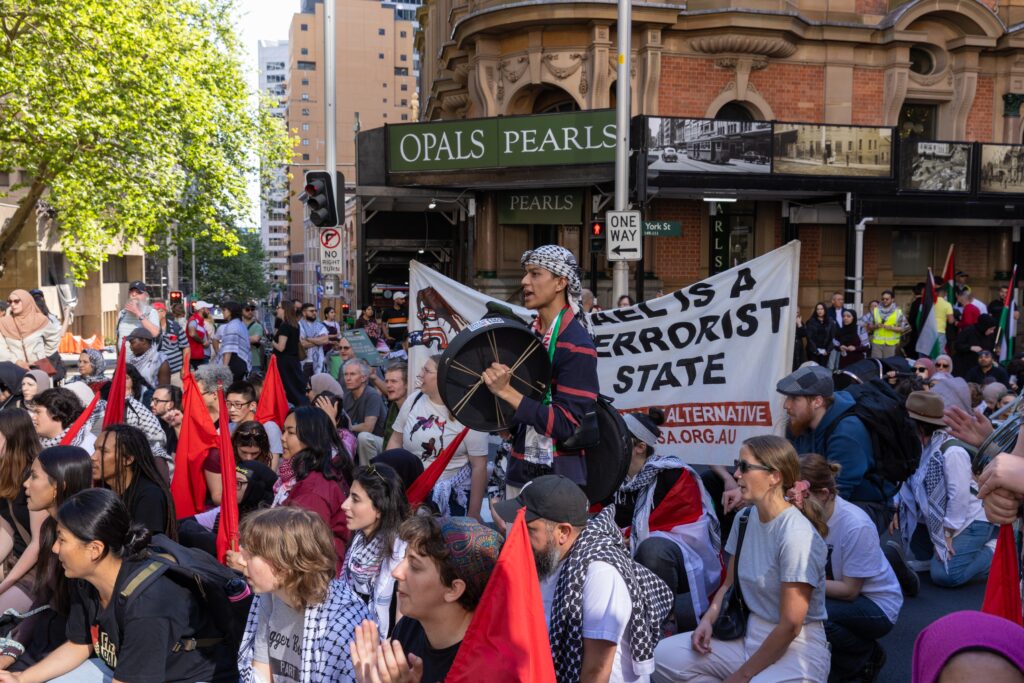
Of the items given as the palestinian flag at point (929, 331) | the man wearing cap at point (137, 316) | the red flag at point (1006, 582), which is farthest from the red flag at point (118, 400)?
the palestinian flag at point (929, 331)

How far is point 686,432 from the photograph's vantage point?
22.1ft

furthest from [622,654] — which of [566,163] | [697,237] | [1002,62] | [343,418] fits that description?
[1002,62]

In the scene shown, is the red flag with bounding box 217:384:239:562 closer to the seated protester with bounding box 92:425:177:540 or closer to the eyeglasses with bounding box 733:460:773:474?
the seated protester with bounding box 92:425:177:540

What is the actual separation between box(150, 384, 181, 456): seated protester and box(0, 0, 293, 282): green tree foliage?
42.7ft

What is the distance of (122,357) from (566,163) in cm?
1481

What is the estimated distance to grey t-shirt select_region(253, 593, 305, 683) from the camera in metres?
3.80

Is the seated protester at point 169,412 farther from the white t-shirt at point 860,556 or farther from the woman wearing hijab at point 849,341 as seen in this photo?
the woman wearing hijab at point 849,341

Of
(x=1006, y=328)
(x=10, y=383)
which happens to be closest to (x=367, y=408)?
(x=10, y=383)

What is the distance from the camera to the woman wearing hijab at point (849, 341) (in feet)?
52.8

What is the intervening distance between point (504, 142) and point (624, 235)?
9.12 m

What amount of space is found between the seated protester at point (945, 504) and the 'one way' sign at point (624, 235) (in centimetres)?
604

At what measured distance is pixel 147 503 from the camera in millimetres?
5020

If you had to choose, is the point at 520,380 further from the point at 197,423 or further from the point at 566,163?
the point at 566,163

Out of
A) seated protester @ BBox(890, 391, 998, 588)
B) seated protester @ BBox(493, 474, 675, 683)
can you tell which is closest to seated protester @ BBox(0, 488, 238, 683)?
seated protester @ BBox(493, 474, 675, 683)
